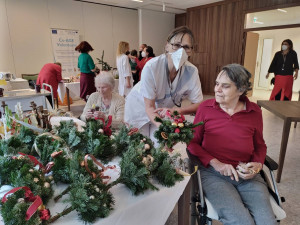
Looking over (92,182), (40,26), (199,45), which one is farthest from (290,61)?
(40,26)

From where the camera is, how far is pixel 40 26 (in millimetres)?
5637

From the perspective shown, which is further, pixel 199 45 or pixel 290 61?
pixel 199 45

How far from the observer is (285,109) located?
7.33 feet

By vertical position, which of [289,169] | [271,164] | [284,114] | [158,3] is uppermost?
[158,3]

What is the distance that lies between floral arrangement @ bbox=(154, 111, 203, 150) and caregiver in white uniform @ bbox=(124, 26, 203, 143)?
0.86 ft

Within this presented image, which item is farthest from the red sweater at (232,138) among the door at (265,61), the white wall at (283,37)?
the door at (265,61)

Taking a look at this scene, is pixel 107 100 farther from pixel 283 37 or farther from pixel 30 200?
pixel 283 37

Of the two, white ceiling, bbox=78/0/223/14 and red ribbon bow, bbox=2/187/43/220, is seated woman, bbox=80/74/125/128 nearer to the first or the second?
red ribbon bow, bbox=2/187/43/220

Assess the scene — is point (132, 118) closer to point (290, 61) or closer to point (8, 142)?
point (8, 142)

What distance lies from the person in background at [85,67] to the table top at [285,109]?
10.7 feet

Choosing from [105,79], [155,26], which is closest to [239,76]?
[105,79]

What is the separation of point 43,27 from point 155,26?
150 inches

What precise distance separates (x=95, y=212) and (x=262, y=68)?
9928 millimetres

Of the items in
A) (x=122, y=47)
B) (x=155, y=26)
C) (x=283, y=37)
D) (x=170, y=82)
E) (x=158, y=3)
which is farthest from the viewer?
(x=283, y=37)
